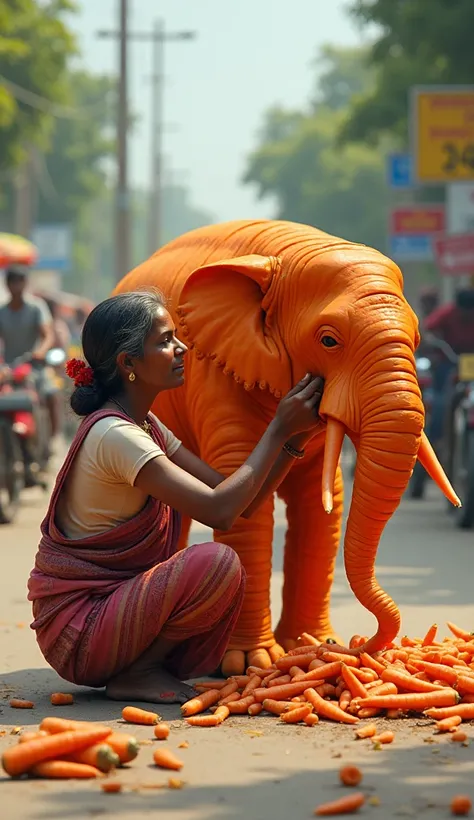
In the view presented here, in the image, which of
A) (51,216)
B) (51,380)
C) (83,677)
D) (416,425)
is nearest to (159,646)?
(83,677)

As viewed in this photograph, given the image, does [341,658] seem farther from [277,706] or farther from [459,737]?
[459,737]

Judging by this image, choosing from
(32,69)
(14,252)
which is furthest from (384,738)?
(32,69)

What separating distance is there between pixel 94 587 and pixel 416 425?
4.15 feet

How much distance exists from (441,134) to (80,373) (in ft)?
78.9

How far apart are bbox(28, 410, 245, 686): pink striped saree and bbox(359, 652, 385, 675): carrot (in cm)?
49

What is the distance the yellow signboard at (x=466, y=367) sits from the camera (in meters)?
13.3

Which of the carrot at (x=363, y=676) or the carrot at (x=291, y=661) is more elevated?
the carrot at (x=363, y=676)

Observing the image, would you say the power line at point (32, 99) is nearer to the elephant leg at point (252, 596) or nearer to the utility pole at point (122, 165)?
the utility pole at point (122, 165)

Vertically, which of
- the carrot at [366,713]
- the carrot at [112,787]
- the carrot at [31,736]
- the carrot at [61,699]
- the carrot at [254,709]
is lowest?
the carrot at [61,699]

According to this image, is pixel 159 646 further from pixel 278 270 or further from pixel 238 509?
pixel 278 270

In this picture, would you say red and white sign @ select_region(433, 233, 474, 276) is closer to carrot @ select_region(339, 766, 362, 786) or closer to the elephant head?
the elephant head

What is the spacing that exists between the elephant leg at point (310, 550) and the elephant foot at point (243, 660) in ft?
1.22

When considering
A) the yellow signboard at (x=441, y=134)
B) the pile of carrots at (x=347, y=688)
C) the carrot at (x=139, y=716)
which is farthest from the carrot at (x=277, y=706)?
the yellow signboard at (x=441, y=134)

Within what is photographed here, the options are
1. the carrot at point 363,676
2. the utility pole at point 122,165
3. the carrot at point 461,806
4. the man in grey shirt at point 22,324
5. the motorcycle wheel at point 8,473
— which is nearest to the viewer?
the carrot at point 461,806
